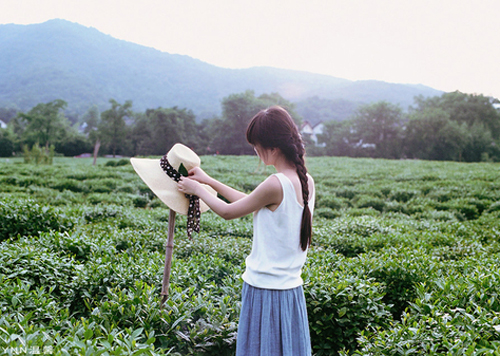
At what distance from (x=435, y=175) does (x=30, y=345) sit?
15.4 m

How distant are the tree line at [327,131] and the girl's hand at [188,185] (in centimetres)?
3786

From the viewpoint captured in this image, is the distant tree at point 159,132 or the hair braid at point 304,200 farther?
the distant tree at point 159,132

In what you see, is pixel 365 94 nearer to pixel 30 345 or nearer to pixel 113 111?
pixel 113 111

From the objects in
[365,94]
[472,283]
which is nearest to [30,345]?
[472,283]

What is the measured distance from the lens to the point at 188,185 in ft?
6.72

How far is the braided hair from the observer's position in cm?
197

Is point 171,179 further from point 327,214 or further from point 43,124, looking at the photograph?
point 43,124

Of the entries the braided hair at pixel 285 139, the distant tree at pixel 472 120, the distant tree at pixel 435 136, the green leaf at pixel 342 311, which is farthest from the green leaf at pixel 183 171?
the distant tree at pixel 435 136

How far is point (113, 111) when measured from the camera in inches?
1828

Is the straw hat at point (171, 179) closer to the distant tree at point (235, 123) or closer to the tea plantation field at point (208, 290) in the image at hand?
the tea plantation field at point (208, 290)

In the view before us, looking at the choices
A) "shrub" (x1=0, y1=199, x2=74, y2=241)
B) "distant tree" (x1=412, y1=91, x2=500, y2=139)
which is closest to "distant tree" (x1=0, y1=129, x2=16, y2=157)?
"shrub" (x1=0, y1=199, x2=74, y2=241)

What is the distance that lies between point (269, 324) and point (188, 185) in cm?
91

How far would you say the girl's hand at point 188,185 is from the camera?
2.03 m

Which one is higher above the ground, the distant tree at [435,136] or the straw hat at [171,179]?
the distant tree at [435,136]
